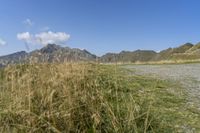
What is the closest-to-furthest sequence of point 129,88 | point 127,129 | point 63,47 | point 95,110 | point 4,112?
point 127,129 < point 95,110 < point 4,112 < point 63,47 < point 129,88

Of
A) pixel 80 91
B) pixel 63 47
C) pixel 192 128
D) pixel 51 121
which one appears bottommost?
pixel 192 128

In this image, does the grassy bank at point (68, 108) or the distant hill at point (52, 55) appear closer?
the grassy bank at point (68, 108)

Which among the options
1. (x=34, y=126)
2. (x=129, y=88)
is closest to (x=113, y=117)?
(x=34, y=126)

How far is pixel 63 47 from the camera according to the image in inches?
238

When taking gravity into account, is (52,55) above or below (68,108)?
above

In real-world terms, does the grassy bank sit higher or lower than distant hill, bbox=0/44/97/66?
lower

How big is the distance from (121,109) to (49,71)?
1.69 metres

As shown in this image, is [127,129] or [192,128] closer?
[127,129]

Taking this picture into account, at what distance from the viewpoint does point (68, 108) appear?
4.95 metres

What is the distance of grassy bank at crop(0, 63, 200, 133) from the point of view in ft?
15.3

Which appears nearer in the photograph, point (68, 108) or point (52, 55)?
point (68, 108)

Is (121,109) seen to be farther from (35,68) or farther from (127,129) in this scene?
(35,68)

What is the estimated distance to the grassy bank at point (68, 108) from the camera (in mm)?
4656

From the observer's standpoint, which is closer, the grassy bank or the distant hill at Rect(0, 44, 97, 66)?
the grassy bank
